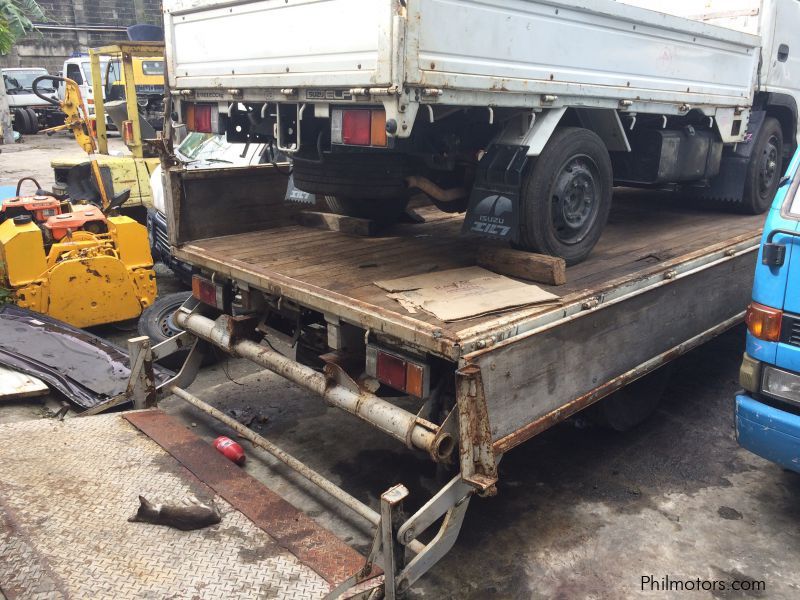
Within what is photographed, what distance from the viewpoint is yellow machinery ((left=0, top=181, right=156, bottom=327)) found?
5422 millimetres

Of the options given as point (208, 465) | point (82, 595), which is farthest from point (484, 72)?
point (82, 595)

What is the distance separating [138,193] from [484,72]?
18.9 ft

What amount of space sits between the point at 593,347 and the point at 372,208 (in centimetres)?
207

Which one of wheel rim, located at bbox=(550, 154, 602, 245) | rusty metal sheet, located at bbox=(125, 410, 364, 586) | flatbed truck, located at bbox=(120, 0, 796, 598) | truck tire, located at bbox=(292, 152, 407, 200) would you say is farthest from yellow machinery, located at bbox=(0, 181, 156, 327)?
wheel rim, located at bbox=(550, 154, 602, 245)

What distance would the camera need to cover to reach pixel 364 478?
3.99 metres

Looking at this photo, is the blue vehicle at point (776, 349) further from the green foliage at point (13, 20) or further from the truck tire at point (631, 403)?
the green foliage at point (13, 20)

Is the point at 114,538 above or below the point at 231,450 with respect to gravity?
above

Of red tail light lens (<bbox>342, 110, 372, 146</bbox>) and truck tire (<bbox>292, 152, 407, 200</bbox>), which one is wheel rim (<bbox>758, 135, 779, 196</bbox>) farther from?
red tail light lens (<bbox>342, 110, 372, 146</bbox>)

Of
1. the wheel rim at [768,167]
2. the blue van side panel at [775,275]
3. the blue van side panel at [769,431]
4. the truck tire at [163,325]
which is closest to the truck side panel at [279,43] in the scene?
the truck tire at [163,325]

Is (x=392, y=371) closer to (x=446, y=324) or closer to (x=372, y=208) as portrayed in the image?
(x=446, y=324)

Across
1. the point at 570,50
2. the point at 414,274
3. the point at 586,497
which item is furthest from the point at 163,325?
the point at 570,50

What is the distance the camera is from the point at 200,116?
168 inches

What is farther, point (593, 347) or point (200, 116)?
point (200, 116)

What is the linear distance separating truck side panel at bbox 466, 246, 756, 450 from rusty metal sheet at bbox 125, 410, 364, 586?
2.65 feet
